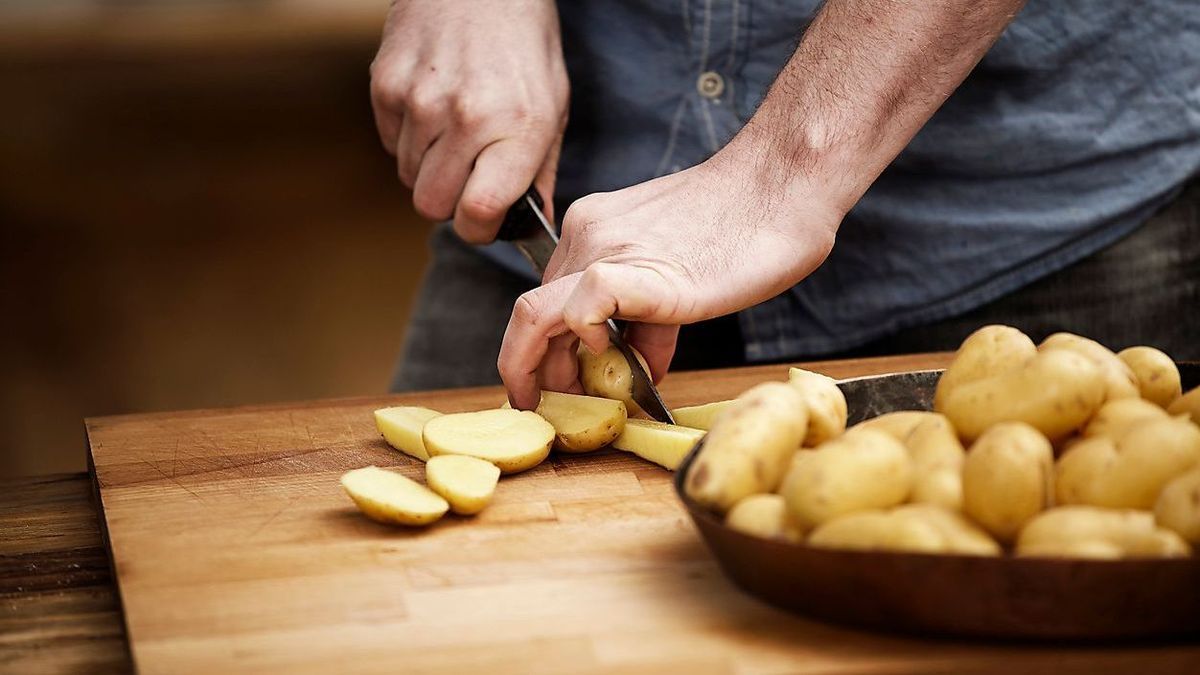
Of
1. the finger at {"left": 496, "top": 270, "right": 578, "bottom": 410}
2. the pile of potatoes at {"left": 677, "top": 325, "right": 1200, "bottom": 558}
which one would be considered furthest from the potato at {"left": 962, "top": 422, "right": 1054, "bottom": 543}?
the finger at {"left": 496, "top": 270, "right": 578, "bottom": 410}

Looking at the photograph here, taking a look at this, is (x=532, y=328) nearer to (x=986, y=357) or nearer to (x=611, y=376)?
(x=611, y=376)

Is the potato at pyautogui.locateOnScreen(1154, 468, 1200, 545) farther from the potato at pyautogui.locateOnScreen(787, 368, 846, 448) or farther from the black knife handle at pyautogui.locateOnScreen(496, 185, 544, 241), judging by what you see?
the black knife handle at pyautogui.locateOnScreen(496, 185, 544, 241)

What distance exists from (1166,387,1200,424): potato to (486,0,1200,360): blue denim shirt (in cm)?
61

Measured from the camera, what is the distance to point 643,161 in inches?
58.6

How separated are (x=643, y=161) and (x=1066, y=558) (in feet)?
2.94

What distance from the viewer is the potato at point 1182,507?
686 mm

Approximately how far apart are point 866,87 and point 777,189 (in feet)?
0.38

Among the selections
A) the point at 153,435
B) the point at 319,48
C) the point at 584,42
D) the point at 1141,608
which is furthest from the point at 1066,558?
the point at 319,48

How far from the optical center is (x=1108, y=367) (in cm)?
83

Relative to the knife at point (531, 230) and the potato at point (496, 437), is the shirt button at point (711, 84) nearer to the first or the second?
the knife at point (531, 230)

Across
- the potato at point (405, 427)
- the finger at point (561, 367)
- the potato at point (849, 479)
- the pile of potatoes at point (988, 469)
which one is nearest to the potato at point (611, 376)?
the finger at point (561, 367)

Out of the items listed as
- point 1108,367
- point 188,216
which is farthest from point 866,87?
point 188,216

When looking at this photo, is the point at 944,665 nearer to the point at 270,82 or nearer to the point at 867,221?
the point at 867,221

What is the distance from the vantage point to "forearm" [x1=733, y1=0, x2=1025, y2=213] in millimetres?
1123
